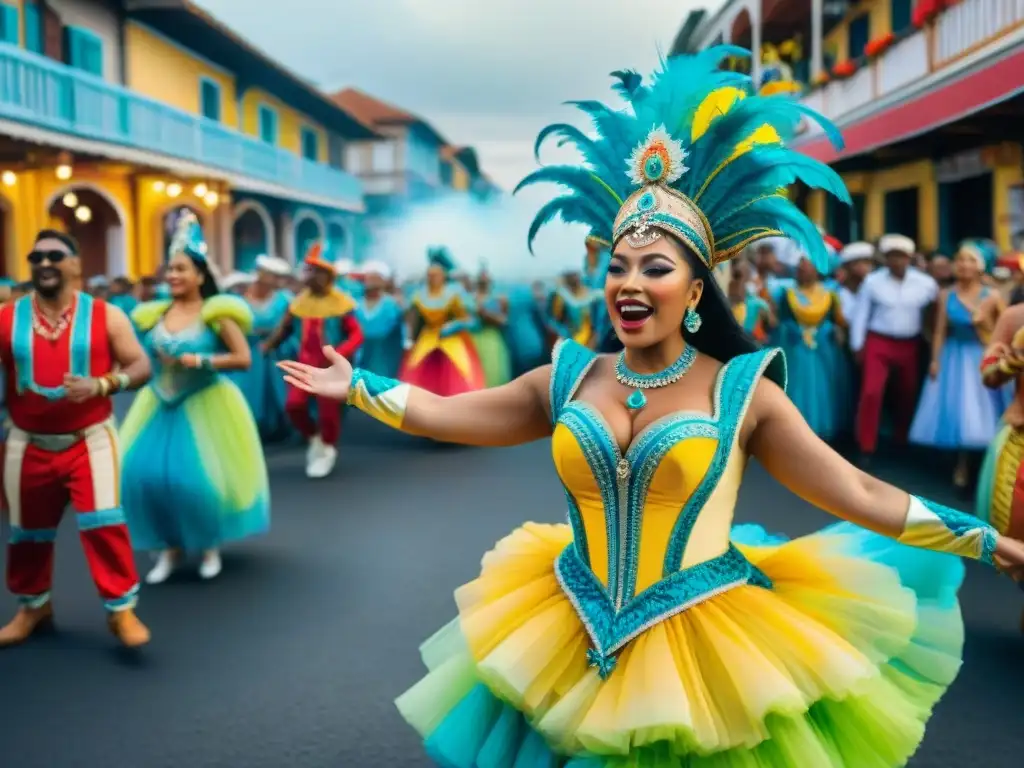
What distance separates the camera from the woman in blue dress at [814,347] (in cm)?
1081

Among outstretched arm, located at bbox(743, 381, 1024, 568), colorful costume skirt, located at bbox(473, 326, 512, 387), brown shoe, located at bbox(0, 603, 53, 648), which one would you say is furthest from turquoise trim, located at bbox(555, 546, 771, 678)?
colorful costume skirt, located at bbox(473, 326, 512, 387)

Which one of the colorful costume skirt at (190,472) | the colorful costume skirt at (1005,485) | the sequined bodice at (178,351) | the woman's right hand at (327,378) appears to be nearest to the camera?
the woman's right hand at (327,378)

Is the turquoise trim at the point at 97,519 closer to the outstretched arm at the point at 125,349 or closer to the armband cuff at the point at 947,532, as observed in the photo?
the outstretched arm at the point at 125,349

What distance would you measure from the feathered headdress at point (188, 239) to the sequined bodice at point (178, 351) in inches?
15.4

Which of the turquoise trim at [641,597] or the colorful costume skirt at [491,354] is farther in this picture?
the colorful costume skirt at [491,354]

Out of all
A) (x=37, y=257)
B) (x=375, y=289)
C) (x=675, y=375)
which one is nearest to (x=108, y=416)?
(x=37, y=257)

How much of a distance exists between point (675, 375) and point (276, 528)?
5270mm

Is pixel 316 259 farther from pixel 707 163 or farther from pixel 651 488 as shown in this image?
pixel 651 488

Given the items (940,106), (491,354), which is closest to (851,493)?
(491,354)

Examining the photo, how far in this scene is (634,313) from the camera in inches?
118

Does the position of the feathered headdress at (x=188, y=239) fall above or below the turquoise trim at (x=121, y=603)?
above

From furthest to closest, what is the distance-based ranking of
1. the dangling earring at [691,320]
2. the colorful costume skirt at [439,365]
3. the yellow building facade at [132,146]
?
the yellow building facade at [132,146] < the colorful costume skirt at [439,365] < the dangling earring at [691,320]

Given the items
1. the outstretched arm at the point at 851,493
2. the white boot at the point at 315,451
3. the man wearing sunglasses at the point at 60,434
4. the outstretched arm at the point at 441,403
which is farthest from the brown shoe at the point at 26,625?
the white boot at the point at 315,451

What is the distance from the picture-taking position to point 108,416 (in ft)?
17.6
